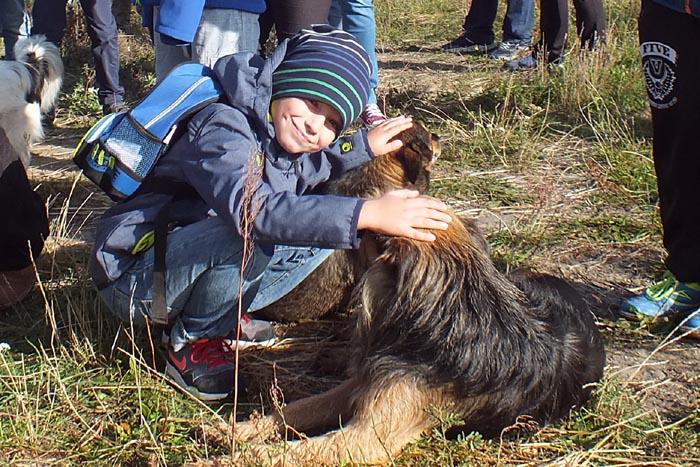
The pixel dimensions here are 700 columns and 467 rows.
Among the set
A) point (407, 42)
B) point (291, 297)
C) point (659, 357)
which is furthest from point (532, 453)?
point (407, 42)

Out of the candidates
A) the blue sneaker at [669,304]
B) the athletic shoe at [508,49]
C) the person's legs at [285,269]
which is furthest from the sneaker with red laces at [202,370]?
the athletic shoe at [508,49]

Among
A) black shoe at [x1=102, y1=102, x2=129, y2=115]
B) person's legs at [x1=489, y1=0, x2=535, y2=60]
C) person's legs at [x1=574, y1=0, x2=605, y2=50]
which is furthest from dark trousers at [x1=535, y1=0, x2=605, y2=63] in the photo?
black shoe at [x1=102, y1=102, x2=129, y2=115]

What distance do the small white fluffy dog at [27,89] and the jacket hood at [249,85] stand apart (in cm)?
292

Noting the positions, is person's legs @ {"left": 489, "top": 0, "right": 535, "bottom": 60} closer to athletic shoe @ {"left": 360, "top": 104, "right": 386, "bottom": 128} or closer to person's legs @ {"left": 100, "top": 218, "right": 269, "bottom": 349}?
athletic shoe @ {"left": 360, "top": 104, "right": 386, "bottom": 128}

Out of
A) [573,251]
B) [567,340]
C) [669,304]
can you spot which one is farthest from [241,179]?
[573,251]

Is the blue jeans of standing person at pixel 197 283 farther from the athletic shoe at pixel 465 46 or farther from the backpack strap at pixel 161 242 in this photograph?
the athletic shoe at pixel 465 46

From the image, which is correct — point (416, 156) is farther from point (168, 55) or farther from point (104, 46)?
point (104, 46)

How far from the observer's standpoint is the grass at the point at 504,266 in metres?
2.64

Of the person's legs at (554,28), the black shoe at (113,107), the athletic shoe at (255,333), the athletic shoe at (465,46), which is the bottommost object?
the black shoe at (113,107)

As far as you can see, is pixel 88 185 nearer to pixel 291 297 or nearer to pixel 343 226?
pixel 291 297

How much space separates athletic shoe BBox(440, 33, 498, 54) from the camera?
27.8 ft

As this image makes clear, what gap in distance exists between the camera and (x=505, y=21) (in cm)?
816

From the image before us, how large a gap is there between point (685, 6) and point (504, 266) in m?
1.37

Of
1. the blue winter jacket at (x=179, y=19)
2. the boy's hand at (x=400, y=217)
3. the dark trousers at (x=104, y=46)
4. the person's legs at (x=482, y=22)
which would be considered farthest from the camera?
the person's legs at (x=482, y=22)
